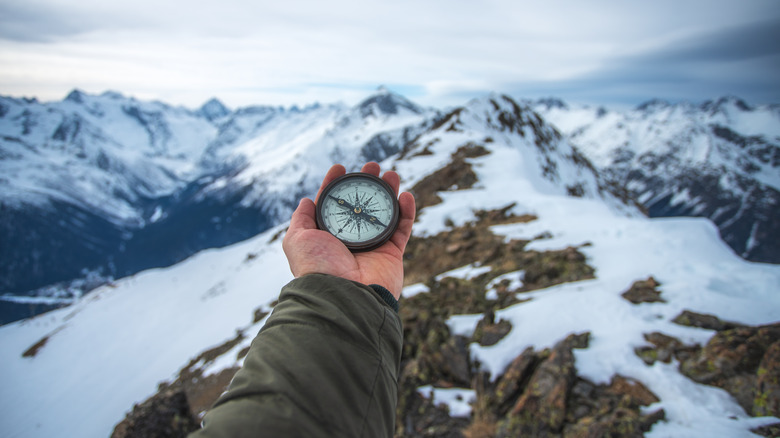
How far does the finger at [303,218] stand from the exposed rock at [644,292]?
7514 millimetres

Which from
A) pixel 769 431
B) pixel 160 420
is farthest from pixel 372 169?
pixel 160 420

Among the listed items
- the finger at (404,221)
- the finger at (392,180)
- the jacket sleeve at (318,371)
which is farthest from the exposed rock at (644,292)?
the jacket sleeve at (318,371)

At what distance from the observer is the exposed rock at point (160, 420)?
829 cm

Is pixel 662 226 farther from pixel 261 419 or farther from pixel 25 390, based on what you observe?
pixel 25 390

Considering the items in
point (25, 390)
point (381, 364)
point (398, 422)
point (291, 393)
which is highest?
point (291, 393)

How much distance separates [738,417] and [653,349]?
1465mm

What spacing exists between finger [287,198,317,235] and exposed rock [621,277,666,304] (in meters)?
7.51

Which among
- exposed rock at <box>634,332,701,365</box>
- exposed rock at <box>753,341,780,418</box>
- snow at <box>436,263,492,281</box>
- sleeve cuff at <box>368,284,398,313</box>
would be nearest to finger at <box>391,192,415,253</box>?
sleeve cuff at <box>368,284,398,313</box>

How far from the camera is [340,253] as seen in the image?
3838 mm

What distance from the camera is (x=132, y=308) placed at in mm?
37562

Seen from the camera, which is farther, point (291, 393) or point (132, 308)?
point (132, 308)

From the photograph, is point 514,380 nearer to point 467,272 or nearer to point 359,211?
point 359,211

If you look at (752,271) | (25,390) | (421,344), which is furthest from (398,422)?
(25,390)

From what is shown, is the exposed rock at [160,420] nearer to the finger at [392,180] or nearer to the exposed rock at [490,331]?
the exposed rock at [490,331]
